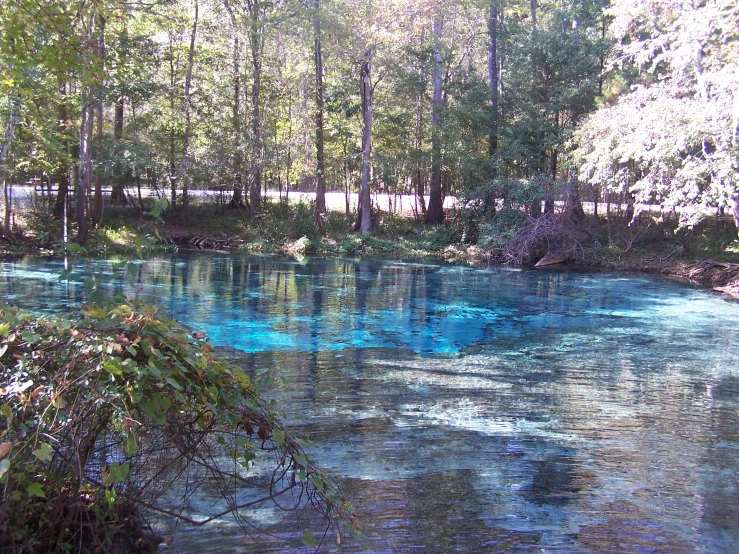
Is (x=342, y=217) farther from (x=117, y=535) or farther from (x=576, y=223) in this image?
(x=117, y=535)

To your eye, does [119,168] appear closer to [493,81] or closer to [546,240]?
[493,81]

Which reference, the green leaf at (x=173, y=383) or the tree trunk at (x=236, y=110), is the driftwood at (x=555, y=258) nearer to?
the tree trunk at (x=236, y=110)

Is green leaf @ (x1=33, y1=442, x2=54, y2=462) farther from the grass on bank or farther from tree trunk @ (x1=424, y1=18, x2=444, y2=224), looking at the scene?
tree trunk @ (x1=424, y1=18, x2=444, y2=224)

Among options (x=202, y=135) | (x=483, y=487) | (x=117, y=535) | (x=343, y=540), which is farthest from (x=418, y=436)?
(x=202, y=135)

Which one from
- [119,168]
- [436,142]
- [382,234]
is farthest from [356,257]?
[119,168]

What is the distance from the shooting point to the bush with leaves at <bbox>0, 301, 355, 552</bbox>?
2893mm

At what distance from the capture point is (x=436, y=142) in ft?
91.1

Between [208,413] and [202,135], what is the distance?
2708 cm

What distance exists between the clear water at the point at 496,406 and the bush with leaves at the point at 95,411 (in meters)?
0.70

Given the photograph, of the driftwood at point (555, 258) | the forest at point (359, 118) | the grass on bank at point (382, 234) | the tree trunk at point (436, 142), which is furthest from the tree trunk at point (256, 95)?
the driftwood at point (555, 258)

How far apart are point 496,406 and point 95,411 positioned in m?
5.76

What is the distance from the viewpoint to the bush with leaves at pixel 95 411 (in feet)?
9.49

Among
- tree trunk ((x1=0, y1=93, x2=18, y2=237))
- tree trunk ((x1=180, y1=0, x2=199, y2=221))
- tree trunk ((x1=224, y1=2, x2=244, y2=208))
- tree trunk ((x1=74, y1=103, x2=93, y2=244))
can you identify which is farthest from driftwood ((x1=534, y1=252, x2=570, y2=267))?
tree trunk ((x1=0, y1=93, x2=18, y2=237))

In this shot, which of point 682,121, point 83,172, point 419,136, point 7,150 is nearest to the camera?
point 682,121
